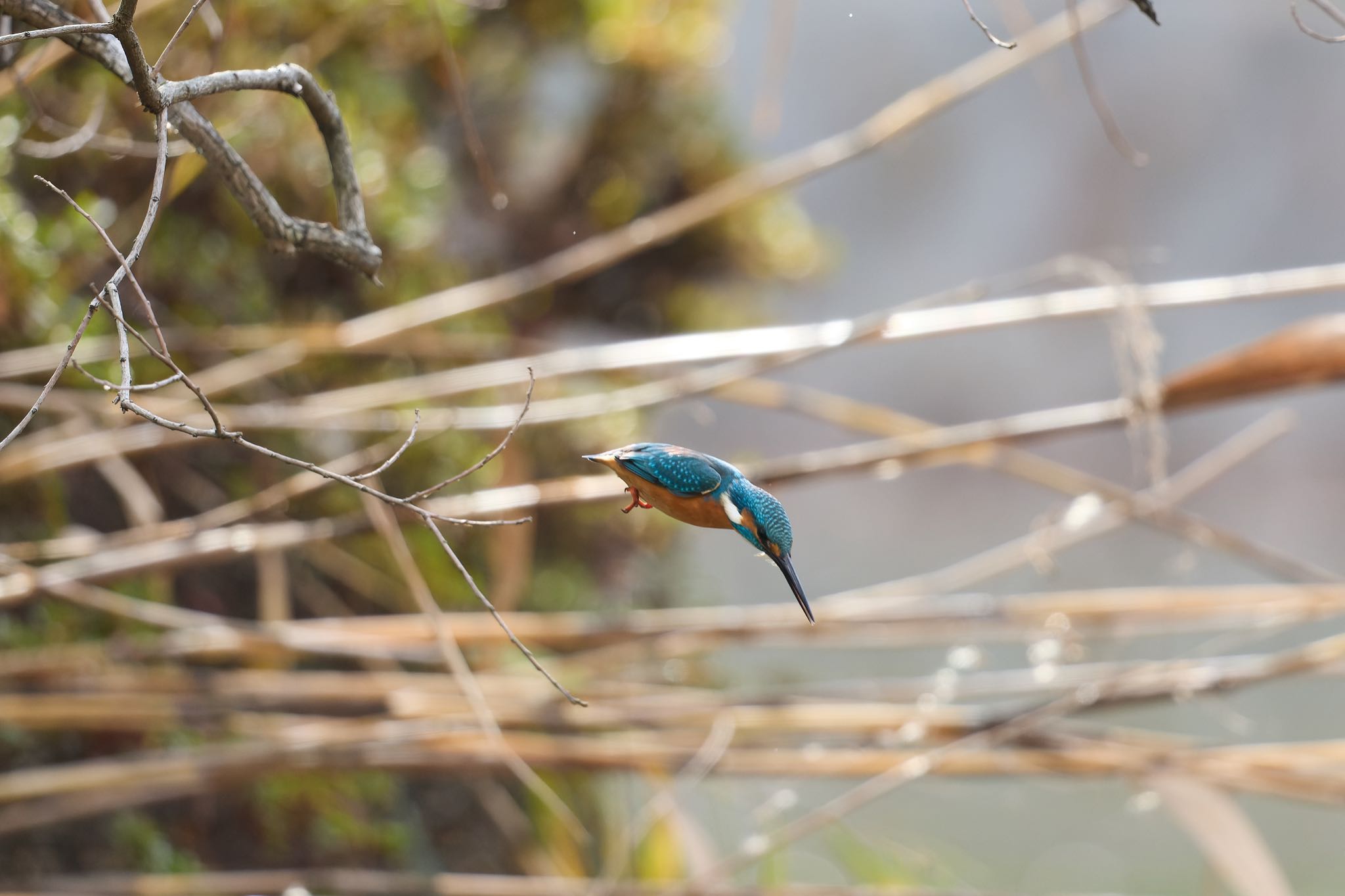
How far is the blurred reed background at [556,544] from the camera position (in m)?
0.74

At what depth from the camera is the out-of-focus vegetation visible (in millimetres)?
1034

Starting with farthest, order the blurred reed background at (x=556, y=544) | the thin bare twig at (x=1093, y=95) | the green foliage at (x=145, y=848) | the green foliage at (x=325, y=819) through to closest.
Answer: the green foliage at (x=325, y=819)
the green foliage at (x=145, y=848)
the blurred reed background at (x=556, y=544)
the thin bare twig at (x=1093, y=95)

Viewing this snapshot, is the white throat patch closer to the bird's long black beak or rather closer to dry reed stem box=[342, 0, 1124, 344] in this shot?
the bird's long black beak

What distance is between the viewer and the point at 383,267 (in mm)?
1302

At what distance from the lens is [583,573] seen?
1.68 m

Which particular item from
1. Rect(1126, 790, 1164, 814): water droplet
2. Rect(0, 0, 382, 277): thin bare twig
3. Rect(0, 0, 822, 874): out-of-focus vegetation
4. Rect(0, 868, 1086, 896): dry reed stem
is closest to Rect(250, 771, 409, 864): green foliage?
Rect(0, 0, 822, 874): out-of-focus vegetation

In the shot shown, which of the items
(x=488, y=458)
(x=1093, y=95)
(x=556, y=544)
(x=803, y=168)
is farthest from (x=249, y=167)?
(x=556, y=544)

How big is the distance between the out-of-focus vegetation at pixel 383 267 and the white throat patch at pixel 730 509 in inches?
11.6

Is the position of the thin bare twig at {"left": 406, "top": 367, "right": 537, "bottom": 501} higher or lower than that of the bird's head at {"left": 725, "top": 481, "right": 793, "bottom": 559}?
higher

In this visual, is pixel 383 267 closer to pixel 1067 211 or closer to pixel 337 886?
pixel 337 886

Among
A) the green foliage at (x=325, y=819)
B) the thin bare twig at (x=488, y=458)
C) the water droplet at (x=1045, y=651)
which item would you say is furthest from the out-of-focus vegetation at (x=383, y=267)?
the water droplet at (x=1045, y=651)

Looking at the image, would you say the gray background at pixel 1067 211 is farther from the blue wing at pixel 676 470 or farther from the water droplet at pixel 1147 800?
the blue wing at pixel 676 470

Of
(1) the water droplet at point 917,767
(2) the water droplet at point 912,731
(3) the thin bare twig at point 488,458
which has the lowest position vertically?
(3) the thin bare twig at point 488,458

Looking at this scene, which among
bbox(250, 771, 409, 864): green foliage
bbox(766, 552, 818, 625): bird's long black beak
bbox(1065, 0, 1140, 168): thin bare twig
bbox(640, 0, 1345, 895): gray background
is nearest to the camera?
bbox(766, 552, 818, 625): bird's long black beak
